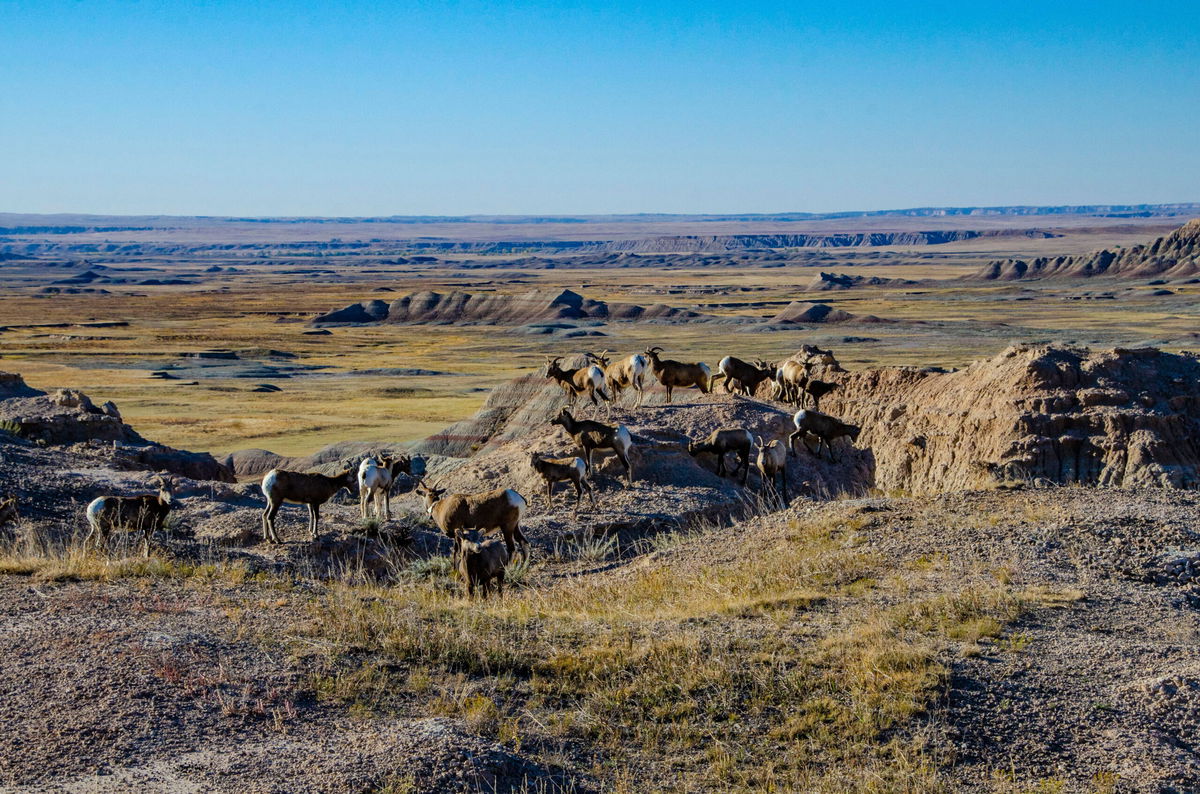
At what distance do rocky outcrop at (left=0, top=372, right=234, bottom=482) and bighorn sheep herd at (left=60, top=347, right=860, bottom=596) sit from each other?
18.1 ft

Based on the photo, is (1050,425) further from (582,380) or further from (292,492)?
(292,492)

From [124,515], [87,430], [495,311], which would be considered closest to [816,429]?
[124,515]

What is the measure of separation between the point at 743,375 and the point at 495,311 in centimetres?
9321

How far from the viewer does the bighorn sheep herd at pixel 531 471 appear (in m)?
15.8

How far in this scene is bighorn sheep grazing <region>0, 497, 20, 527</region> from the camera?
649 inches

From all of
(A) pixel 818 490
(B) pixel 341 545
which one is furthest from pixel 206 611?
(A) pixel 818 490

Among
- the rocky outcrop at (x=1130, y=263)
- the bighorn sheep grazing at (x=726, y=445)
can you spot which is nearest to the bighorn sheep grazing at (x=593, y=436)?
the bighorn sheep grazing at (x=726, y=445)

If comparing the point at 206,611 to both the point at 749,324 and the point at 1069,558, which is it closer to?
the point at 1069,558

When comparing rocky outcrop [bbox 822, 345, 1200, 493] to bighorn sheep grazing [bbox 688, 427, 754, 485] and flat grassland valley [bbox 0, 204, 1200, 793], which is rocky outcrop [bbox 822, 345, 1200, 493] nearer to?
A: flat grassland valley [bbox 0, 204, 1200, 793]

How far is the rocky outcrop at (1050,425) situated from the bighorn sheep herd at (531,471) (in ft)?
6.01

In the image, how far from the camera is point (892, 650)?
9.86m

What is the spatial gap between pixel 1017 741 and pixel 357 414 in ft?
157

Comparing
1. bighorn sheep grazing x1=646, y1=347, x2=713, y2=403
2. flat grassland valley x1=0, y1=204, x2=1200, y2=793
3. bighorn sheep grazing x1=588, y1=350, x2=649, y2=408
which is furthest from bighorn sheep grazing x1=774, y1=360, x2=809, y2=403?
bighorn sheep grazing x1=588, y1=350, x2=649, y2=408

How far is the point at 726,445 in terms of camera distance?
21.8m
